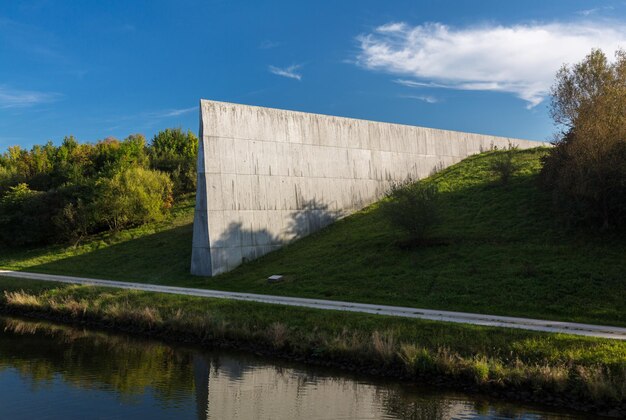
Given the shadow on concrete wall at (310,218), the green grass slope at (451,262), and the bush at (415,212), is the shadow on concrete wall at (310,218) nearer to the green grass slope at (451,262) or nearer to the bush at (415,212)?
the green grass slope at (451,262)

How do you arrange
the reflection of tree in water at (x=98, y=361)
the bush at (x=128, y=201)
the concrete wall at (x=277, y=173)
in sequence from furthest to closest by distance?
the bush at (x=128, y=201) < the concrete wall at (x=277, y=173) < the reflection of tree in water at (x=98, y=361)

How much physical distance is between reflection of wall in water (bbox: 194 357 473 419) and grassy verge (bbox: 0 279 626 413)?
1.28 metres

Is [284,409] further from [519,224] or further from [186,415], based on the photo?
[519,224]

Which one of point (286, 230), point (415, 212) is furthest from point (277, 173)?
point (415, 212)

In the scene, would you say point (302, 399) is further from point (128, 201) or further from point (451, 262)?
point (128, 201)

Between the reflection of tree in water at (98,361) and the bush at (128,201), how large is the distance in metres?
25.0

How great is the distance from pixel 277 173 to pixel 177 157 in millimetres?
29597

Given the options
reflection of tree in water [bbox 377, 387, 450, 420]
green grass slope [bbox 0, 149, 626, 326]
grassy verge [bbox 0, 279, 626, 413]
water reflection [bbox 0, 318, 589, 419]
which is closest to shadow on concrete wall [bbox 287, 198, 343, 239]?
green grass slope [bbox 0, 149, 626, 326]

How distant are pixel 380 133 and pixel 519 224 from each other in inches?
609

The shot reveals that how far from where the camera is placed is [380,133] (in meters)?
42.2

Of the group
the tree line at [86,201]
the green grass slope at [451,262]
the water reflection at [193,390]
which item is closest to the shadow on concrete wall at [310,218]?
the green grass slope at [451,262]

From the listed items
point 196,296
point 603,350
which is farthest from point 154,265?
point 603,350

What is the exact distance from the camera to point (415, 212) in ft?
93.7

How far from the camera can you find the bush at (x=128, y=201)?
150 feet
